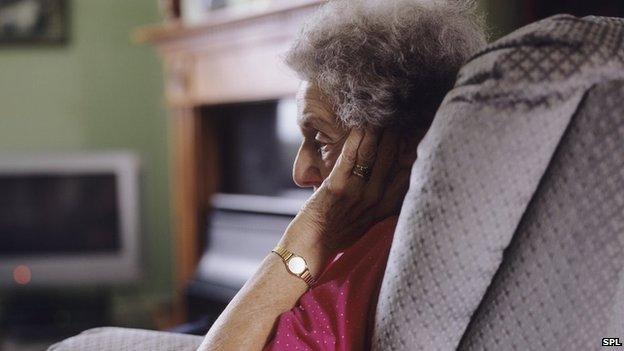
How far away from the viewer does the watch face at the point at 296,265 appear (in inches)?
35.4

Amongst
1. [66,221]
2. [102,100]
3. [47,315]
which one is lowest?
[47,315]

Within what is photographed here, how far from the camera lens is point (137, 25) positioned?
3496 mm

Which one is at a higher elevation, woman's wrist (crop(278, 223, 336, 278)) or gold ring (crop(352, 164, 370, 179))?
gold ring (crop(352, 164, 370, 179))

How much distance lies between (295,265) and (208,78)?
6.36 feet

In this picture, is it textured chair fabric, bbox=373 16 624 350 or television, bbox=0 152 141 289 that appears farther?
television, bbox=0 152 141 289

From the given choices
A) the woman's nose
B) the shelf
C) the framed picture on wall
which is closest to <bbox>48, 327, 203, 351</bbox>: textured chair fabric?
the woman's nose

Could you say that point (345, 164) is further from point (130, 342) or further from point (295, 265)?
point (130, 342)

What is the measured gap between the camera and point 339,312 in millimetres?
830

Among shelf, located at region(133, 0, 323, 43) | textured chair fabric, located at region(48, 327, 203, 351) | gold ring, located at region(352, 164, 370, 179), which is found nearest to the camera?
gold ring, located at region(352, 164, 370, 179)

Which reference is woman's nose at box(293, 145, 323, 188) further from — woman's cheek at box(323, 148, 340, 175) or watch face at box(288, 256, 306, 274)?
watch face at box(288, 256, 306, 274)

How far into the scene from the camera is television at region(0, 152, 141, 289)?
293 cm

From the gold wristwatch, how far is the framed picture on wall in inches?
111

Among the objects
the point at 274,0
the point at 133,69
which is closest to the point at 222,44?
the point at 274,0

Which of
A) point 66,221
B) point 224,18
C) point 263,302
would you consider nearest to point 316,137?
point 263,302
